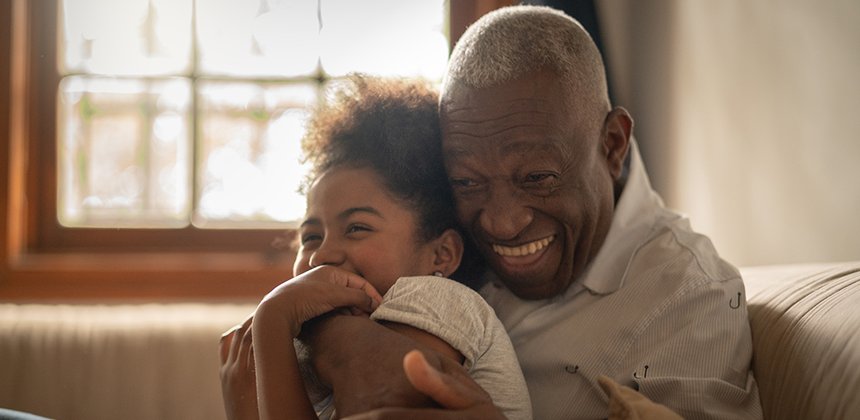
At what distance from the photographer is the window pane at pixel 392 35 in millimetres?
3004

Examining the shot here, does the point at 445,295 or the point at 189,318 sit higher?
the point at 445,295

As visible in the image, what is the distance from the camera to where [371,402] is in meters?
1.00

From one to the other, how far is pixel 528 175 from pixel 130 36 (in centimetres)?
205

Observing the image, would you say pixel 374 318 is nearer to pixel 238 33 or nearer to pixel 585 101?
pixel 585 101

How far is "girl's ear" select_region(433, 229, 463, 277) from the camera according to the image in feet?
5.16

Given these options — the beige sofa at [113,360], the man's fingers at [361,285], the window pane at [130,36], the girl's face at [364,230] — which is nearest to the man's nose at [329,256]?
the girl's face at [364,230]

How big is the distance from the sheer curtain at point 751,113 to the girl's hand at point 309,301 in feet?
3.35

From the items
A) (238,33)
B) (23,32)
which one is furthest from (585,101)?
(23,32)

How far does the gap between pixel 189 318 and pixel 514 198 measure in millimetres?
1315

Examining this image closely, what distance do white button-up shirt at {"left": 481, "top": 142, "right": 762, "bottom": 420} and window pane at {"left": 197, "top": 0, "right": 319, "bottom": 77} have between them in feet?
5.62

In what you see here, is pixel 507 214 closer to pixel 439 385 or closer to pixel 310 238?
pixel 310 238

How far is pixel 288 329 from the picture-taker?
122 cm

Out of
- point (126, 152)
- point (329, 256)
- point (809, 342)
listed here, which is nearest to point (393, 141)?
point (329, 256)

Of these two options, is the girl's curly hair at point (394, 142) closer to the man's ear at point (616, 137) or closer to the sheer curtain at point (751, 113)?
the man's ear at point (616, 137)
